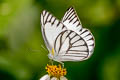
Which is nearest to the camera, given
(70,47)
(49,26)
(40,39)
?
(49,26)

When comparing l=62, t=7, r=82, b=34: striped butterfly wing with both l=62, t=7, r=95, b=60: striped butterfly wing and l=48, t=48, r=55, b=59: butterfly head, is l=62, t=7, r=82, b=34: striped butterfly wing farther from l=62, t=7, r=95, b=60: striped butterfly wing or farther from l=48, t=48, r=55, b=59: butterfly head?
l=48, t=48, r=55, b=59: butterfly head

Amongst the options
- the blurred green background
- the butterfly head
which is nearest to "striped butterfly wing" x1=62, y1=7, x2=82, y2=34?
the butterfly head

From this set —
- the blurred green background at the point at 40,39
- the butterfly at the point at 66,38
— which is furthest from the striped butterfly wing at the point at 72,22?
the blurred green background at the point at 40,39

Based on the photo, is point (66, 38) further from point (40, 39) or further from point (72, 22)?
point (40, 39)

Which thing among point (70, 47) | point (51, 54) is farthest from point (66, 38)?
point (51, 54)

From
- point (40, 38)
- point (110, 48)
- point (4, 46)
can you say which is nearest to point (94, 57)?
point (110, 48)

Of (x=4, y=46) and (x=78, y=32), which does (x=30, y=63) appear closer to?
(x=4, y=46)

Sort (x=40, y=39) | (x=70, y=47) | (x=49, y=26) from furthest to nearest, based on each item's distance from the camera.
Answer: (x=40, y=39) → (x=70, y=47) → (x=49, y=26)
